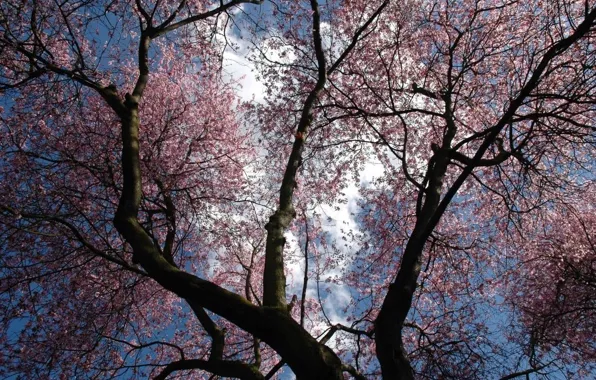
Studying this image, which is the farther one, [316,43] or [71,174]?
[71,174]

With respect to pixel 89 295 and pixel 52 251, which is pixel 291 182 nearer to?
pixel 52 251

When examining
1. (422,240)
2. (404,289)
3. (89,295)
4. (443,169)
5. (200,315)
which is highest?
(89,295)

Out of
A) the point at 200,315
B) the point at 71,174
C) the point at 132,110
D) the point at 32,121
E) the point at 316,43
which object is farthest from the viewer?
the point at 71,174

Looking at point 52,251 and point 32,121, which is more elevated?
point 32,121

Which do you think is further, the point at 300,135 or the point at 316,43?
the point at 316,43

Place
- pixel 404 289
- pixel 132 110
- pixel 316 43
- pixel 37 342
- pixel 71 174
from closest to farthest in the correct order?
pixel 404 289
pixel 132 110
pixel 316 43
pixel 37 342
pixel 71 174

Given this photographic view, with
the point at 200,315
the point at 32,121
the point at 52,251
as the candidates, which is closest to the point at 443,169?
the point at 200,315

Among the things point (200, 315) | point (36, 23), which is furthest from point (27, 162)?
point (200, 315)

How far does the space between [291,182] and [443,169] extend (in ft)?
6.57

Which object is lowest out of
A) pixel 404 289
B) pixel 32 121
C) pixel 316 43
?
pixel 404 289

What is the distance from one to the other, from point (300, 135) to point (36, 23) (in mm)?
3452

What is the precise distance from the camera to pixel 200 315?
548 centimetres

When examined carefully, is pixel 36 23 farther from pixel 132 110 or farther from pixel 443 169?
pixel 443 169

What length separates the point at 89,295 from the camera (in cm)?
916
